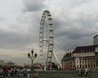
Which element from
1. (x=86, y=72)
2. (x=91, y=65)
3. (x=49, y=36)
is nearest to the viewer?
(x=86, y=72)

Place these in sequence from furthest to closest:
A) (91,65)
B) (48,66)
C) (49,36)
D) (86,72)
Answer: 1. (91,65)
2. (48,66)
3. (49,36)
4. (86,72)

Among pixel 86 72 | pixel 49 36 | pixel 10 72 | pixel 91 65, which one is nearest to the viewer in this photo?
pixel 86 72

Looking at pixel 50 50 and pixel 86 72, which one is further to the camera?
pixel 50 50

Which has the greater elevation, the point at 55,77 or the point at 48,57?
the point at 48,57

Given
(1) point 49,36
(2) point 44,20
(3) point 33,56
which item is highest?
(2) point 44,20

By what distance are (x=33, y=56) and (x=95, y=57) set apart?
147888mm

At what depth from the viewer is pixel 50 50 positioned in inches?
3477

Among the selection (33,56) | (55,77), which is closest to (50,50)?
(33,56)

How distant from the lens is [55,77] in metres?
43.7

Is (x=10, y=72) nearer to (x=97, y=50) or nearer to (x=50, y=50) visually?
(x=50, y=50)

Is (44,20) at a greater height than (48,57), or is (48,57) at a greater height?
(44,20)

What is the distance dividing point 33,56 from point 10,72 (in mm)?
5723

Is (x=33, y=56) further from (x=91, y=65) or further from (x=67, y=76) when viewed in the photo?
(x=91, y=65)

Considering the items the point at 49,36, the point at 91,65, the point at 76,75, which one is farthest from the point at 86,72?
the point at 91,65
